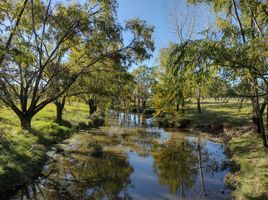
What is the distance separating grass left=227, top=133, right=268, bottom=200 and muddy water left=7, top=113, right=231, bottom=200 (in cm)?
88

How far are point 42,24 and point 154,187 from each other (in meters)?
12.6

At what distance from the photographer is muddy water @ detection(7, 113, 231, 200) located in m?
11.7

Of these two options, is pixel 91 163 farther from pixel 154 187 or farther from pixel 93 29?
pixel 93 29

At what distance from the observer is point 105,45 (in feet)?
66.7

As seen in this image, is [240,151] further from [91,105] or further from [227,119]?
[91,105]

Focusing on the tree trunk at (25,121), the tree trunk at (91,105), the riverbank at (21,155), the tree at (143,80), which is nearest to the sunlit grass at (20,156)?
the riverbank at (21,155)

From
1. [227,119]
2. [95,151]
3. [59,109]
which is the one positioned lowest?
[95,151]

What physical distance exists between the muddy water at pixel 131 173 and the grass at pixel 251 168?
2.89ft

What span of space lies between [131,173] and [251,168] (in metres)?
5.65

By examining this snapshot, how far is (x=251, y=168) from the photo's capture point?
13.1 metres

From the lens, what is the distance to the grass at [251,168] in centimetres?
1001

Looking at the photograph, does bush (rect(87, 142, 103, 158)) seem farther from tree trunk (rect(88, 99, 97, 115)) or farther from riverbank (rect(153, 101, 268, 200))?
tree trunk (rect(88, 99, 97, 115))

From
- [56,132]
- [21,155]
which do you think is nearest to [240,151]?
[21,155]

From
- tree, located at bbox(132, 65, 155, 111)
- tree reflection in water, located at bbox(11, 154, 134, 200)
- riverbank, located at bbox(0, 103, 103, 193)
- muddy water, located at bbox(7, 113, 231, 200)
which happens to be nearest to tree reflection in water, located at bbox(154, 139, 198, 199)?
muddy water, located at bbox(7, 113, 231, 200)
